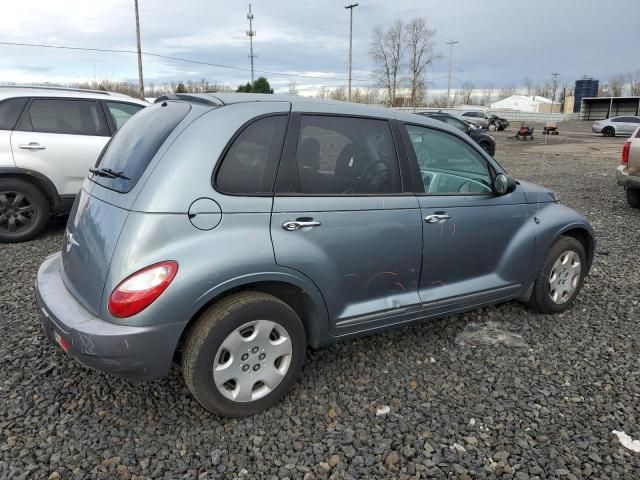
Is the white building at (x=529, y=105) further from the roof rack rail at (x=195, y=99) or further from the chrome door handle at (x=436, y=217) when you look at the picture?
the roof rack rail at (x=195, y=99)

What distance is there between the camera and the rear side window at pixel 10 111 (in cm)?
565

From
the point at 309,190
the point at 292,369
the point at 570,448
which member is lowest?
the point at 570,448

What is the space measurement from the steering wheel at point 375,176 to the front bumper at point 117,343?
1.37 m

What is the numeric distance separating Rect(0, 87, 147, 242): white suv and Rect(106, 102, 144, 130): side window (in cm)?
19

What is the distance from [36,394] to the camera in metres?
2.87

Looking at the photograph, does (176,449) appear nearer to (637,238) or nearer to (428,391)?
(428,391)

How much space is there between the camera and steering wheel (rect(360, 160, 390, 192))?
118 inches

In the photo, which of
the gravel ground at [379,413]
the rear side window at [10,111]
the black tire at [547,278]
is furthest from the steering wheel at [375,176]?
the rear side window at [10,111]

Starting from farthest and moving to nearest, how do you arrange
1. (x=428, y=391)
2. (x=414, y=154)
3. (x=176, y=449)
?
1. (x=414, y=154)
2. (x=428, y=391)
3. (x=176, y=449)

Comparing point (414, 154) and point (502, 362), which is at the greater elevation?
point (414, 154)

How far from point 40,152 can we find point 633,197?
9294 millimetres

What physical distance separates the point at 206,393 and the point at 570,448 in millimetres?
A: 1896

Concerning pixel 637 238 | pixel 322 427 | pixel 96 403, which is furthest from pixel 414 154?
pixel 637 238

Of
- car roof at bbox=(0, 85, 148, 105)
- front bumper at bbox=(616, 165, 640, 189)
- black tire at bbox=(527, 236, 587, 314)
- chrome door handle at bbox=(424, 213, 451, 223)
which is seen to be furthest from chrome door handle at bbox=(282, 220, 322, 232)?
front bumper at bbox=(616, 165, 640, 189)
